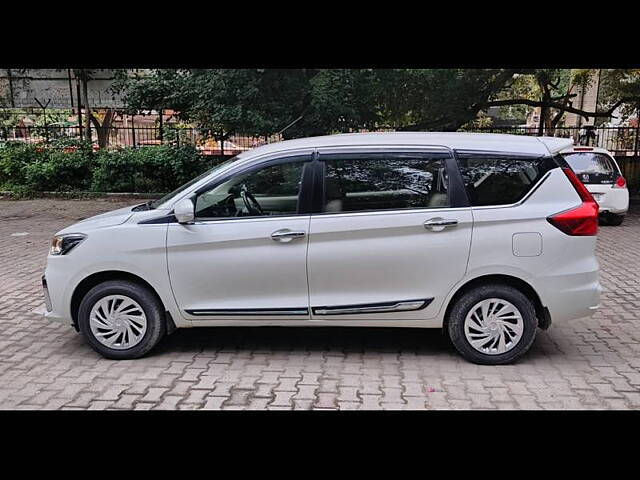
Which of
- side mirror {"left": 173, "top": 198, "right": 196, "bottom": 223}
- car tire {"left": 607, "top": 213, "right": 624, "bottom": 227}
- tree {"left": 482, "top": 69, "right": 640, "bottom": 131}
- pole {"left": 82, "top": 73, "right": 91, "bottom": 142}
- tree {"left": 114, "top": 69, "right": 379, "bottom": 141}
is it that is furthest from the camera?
pole {"left": 82, "top": 73, "right": 91, "bottom": 142}

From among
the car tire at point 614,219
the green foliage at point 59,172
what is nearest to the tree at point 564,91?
the car tire at point 614,219

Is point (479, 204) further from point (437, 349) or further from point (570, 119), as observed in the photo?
point (570, 119)

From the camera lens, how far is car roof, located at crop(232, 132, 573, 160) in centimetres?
466

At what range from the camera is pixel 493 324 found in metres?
4.51

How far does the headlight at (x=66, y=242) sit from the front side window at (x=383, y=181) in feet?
6.62

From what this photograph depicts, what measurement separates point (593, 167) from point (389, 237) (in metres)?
8.43

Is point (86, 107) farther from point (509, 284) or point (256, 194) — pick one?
point (509, 284)

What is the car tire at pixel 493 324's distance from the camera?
4473mm

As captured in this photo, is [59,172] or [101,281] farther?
[59,172]

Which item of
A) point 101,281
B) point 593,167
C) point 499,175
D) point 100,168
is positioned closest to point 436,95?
point 593,167

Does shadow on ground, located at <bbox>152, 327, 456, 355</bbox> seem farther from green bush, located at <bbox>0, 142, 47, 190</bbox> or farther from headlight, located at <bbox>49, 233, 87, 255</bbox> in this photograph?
green bush, located at <bbox>0, 142, 47, 190</bbox>

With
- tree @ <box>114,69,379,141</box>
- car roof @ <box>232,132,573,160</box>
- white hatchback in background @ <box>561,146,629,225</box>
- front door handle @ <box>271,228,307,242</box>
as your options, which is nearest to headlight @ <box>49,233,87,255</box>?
car roof @ <box>232,132,573,160</box>

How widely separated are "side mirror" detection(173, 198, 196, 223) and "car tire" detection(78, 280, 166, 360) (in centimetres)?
67

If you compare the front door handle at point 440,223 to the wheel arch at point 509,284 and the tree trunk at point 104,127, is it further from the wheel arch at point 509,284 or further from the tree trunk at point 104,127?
the tree trunk at point 104,127
